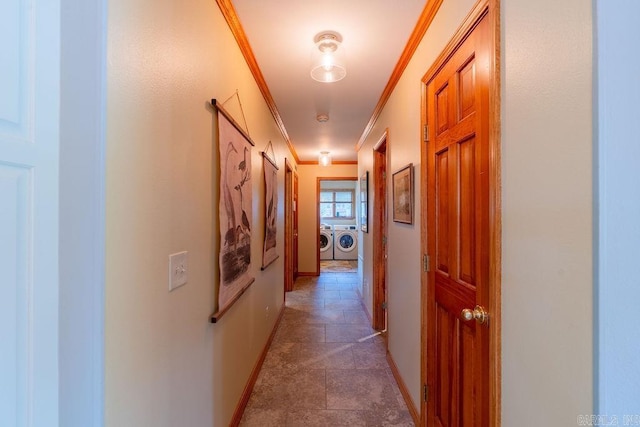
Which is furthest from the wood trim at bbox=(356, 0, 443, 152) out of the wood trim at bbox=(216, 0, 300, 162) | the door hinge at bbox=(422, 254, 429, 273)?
the door hinge at bbox=(422, 254, 429, 273)

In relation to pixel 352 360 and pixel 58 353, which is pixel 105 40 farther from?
pixel 352 360

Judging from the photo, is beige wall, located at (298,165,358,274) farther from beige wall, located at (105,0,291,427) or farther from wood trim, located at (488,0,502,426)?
wood trim, located at (488,0,502,426)

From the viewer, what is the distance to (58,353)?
57cm

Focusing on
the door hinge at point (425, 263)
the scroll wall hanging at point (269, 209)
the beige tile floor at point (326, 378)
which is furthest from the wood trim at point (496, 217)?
the scroll wall hanging at point (269, 209)

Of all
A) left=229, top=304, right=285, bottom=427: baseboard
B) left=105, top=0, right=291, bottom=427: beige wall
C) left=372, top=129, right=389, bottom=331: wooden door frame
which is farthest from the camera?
left=372, top=129, right=389, bottom=331: wooden door frame

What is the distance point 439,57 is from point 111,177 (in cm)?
151

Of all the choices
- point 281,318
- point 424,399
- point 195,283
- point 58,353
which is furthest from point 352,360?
point 58,353

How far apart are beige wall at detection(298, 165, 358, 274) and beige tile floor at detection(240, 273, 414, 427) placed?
7.01ft

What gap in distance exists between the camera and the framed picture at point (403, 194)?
1838mm

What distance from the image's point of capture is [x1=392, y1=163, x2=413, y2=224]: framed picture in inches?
72.4

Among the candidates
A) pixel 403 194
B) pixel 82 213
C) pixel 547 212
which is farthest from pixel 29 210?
pixel 403 194

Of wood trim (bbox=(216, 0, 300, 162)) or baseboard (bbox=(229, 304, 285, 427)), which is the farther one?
baseboard (bbox=(229, 304, 285, 427))

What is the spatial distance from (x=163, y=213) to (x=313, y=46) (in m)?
1.51

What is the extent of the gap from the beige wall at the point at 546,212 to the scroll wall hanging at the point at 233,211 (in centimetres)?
120
